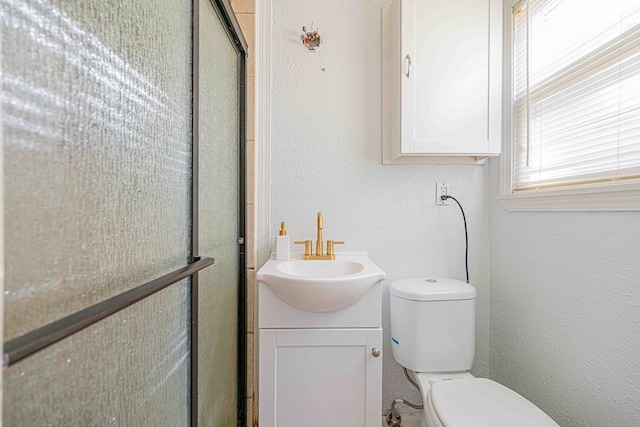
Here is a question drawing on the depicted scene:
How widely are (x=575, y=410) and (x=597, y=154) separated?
2.81 feet

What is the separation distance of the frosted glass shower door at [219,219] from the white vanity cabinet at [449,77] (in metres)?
0.73

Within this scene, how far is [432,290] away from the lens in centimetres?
131

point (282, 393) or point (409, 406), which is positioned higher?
point (282, 393)

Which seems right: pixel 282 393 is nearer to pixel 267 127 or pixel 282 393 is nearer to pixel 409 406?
pixel 409 406

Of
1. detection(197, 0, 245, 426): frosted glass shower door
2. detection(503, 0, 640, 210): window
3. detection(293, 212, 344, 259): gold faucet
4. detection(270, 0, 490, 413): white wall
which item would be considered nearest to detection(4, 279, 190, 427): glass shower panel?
detection(197, 0, 245, 426): frosted glass shower door

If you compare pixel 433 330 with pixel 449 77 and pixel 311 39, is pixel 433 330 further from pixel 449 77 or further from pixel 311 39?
pixel 311 39

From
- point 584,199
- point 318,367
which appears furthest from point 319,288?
point 584,199

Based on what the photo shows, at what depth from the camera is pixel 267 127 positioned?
151 cm

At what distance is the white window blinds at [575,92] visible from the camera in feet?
2.91

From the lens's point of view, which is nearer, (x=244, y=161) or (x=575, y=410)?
(x=575, y=410)

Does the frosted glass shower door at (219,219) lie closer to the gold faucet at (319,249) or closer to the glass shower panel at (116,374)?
the glass shower panel at (116,374)

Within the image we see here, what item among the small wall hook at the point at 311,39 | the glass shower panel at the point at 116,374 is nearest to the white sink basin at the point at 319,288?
the glass shower panel at the point at 116,374

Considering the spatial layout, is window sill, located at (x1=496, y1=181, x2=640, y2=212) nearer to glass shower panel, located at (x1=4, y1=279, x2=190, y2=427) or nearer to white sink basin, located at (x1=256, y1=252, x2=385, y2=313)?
white sink basin, located at (x1=256, y1=252, x2=385, y2=313)

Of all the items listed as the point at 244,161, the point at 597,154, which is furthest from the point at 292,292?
the point at 597,154
